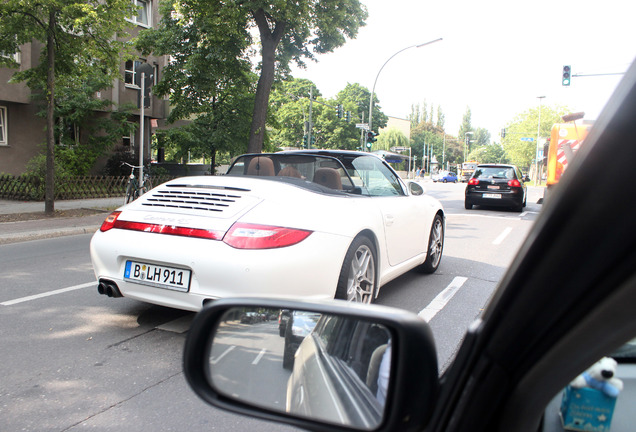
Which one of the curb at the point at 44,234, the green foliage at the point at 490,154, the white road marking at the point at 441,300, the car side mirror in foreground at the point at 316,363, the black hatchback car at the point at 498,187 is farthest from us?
the green foliage at the point at 490,154

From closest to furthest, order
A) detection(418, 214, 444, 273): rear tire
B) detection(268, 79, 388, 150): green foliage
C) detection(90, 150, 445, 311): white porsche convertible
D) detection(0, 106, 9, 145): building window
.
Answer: detection(90, 150, 445, 311): white porsche convertible, detection(418, 214, 444, 273): rear tire, detection(0, 106, 9, 145): building window, detection(268, 79, 388, 150): green foliage

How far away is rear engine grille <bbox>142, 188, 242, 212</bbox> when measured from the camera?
3764 mm

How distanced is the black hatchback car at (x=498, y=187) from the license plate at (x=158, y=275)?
48.0 feet

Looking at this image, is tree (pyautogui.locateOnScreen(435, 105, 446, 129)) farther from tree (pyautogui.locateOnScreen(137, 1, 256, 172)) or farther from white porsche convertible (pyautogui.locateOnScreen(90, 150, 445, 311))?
white porsche convertible (pyautogui.locateOnScreen(90, 150, 445, 311))

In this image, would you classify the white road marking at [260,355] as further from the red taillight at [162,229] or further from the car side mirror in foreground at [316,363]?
the red taillight at [162,229]

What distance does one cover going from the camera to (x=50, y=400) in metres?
2.93

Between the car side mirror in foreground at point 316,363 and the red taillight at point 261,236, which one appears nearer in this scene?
the car side mirror in foreground at point 316,363

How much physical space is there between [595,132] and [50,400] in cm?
319

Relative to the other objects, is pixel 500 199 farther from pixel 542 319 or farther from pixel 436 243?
pixel 542 319

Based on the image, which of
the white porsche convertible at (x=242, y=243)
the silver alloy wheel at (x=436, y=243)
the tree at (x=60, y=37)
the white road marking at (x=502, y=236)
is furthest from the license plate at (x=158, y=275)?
the tree at (x=60, y=37)

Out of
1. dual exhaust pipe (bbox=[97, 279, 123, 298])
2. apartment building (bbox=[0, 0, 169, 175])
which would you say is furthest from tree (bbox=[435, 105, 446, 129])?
dual exhaust pipe (bbox=[97, 279, 123, 298])

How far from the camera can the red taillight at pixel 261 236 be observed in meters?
3.38

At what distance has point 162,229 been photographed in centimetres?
368

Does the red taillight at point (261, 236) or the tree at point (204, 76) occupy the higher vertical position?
the tree at point (204, 76)
